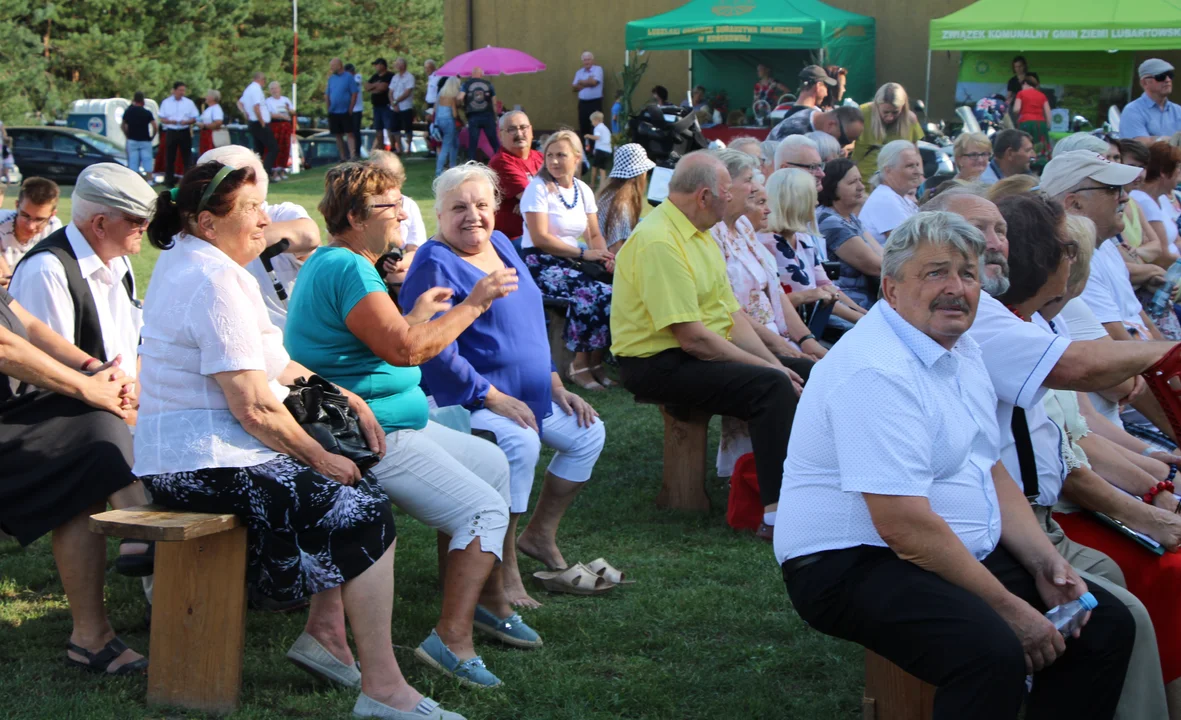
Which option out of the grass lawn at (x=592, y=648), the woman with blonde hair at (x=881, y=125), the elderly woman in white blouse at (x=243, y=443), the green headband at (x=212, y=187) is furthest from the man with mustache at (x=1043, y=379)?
the woman with blonde hair at (x=881, y=125)

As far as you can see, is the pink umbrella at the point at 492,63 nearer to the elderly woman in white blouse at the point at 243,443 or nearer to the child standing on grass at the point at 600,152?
the child standing on grass at the point at 600,152

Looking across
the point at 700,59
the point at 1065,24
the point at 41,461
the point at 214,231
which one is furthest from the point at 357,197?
the point at 700,59

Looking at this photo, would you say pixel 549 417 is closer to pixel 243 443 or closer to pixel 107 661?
pixel 243 443

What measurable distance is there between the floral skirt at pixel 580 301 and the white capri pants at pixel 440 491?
12.9 feet

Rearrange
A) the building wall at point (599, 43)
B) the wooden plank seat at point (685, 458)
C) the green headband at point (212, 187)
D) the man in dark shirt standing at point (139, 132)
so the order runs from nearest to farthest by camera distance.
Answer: the green headband at point (212, 187)
the wooden plank seat at point (685, 458)
the man in dark shirt standing at point (139, 132)
the building wall at point (599, 43)

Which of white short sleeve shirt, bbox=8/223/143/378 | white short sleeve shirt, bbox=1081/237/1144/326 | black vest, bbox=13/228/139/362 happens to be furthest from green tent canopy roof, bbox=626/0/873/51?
black vest, bbox=13/228/139/362

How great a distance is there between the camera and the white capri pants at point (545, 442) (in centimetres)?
400

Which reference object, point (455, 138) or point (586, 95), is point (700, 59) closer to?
point (586, 95)

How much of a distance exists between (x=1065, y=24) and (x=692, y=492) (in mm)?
12138

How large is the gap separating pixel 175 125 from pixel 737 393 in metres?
18.4

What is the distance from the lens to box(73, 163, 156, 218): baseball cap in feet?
12.4

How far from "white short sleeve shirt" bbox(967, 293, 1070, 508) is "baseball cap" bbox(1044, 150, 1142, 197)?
1891 mm

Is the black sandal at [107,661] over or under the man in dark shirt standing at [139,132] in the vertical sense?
under

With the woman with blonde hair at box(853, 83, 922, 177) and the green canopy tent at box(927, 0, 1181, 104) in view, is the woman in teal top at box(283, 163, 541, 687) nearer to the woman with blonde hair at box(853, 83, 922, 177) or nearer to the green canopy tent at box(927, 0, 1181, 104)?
the woman with blonde hair at box(853, 83, 922, 177)
